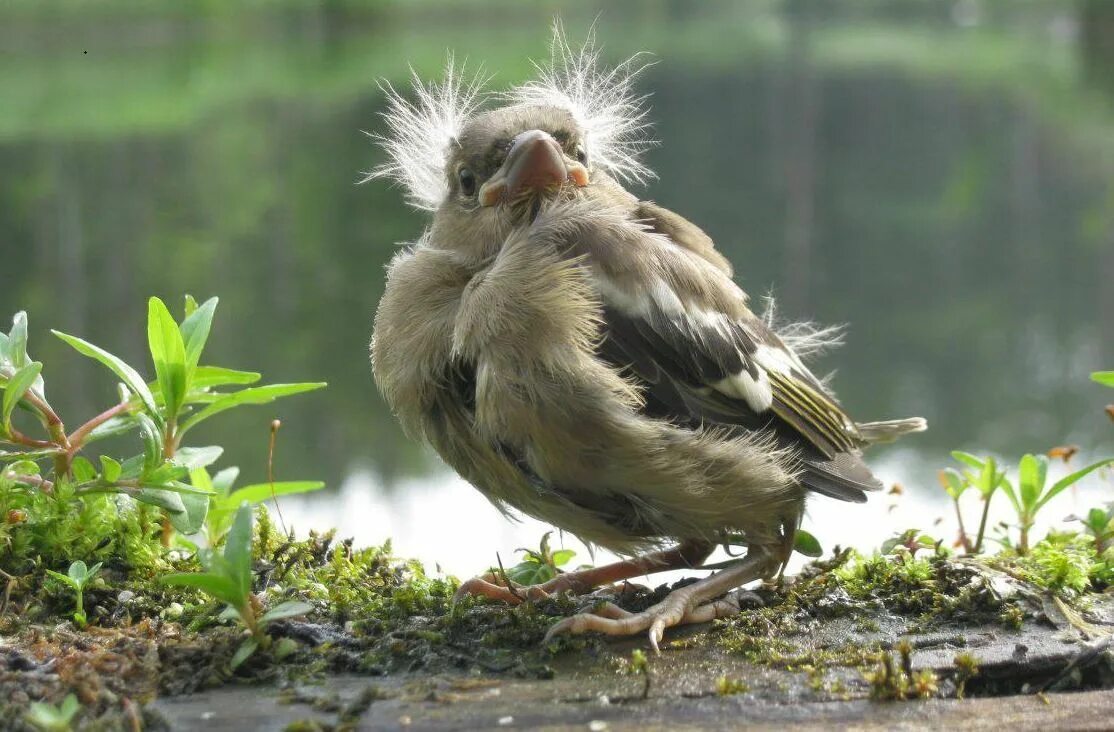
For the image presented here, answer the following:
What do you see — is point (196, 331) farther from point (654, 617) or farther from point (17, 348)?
point (654, 617)

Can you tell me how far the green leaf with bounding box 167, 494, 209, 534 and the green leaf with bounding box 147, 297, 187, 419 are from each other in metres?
0.30

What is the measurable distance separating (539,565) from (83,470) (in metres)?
1.38

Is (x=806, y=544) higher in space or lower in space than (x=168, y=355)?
lower

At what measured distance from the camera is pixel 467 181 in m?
3.83

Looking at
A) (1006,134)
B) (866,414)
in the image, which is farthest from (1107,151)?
(866,414)

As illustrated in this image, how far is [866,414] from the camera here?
1071cm

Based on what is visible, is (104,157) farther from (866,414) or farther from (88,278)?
(866,414)

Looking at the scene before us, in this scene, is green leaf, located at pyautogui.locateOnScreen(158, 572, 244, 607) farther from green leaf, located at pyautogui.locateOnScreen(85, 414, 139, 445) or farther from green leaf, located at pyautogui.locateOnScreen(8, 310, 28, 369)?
green leaf, located at pyautogui.locateOnScreen(8, 310, 28, 369)

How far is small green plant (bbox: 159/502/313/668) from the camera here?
98.3 inches

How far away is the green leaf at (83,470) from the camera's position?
10.3 feet

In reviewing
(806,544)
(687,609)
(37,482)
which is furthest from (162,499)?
(806,544)

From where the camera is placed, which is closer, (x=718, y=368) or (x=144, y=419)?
(x=144, y=419)

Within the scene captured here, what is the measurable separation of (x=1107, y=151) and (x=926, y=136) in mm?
5141

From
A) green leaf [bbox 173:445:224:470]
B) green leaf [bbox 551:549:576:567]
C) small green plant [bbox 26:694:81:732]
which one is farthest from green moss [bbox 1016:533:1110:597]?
small green plant [bbox 26:694:81:732]
